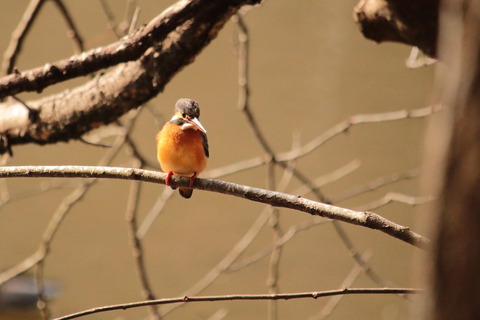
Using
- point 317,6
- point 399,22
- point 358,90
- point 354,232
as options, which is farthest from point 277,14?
point 399,22

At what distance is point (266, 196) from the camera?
28.4 inches

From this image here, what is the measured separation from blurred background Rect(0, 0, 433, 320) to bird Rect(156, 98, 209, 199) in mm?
1365

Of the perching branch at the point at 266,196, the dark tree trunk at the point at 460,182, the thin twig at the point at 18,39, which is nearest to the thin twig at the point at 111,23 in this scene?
the thin twig at the point at 18,39

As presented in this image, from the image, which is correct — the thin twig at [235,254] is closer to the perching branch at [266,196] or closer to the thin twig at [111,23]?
the thin twig at [111,23]

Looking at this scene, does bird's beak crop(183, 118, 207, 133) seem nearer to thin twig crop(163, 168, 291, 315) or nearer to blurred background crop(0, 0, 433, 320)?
thin twig crop(163, 168, 291, 315)

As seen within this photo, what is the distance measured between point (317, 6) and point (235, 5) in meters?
1.44

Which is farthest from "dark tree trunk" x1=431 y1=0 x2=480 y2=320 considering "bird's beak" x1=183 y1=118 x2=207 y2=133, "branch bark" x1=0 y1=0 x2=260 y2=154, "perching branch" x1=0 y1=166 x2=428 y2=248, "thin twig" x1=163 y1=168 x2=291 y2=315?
"thin twig" x1=163 y1=168 x2=291 y2=315

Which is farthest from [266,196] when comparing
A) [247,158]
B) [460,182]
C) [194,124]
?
[247,158]

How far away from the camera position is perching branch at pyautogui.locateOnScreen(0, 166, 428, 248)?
68cm

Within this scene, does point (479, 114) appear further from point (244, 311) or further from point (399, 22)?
point (244, 311)

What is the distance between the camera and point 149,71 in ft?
3.53

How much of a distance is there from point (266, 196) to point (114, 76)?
52 centimetres

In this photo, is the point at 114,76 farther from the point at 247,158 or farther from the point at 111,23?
the point at 247,158

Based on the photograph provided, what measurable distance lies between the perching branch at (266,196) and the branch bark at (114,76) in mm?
218
